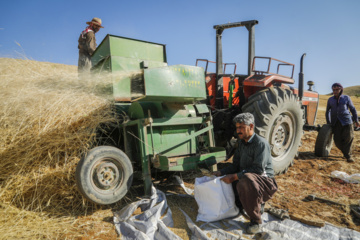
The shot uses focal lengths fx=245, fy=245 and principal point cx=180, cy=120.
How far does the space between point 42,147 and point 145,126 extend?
125 centimetres

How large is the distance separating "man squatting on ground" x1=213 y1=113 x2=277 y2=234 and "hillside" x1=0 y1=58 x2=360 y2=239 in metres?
0.60

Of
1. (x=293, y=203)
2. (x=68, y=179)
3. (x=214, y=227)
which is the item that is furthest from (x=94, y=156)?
(x=293, y=203)

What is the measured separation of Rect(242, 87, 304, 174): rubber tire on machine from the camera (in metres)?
4.16

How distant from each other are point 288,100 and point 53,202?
4125 mm

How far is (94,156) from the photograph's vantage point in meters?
2.81

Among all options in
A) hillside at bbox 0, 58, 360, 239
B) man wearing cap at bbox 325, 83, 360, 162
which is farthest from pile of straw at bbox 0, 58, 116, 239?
man wearing cap at bbox 325, 83, 360, 162

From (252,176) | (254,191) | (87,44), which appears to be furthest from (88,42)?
(254,191)

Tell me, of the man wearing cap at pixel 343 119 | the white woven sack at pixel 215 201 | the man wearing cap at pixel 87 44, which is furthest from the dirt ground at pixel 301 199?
the man wearing cap at pixel 87 44

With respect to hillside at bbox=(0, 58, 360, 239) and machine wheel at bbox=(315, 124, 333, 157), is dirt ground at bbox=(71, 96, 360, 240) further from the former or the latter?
machine wheel at bbox=(315, 124, 333, 157)

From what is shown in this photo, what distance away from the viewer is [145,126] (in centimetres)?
327

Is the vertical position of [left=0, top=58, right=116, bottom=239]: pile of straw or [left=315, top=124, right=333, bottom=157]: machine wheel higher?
[left=0, top=58, right=116, bottom=239]: pile of straw

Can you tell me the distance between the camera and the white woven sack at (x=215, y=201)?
2764 millimetres

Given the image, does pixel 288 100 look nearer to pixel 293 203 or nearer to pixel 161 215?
pixel 293 203

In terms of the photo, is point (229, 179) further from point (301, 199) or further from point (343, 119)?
point (343, 119)
